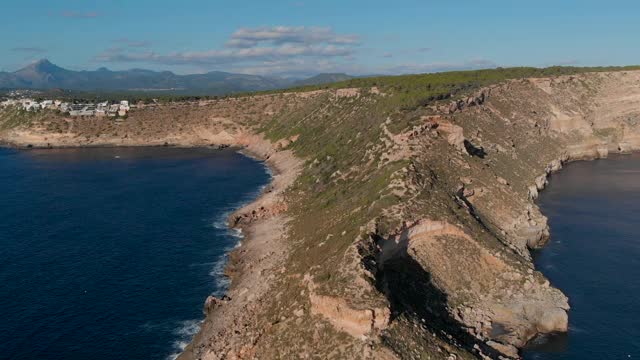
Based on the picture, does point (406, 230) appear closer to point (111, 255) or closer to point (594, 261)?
point (594, 261)

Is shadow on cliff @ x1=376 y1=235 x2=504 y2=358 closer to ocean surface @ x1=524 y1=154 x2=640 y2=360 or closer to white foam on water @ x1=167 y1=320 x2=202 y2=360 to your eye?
ocean surface @ x1=524 y1=154 x2=640 y2=360

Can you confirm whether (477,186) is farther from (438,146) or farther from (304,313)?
(304,313)

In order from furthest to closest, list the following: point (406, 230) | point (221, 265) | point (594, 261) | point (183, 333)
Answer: point (594, 261)
point (221, 265)
point (406, 230)
point (183, 333)

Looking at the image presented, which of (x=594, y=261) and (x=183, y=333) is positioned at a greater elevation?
(x=183, y=333)

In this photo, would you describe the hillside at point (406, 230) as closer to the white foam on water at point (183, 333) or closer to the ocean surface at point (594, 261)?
the white foam on water at point (183, 333)

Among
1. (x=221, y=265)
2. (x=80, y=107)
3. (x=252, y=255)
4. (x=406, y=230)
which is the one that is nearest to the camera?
(x=406, y=230)

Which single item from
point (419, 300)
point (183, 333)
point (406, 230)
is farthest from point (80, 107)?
point (419, 300)

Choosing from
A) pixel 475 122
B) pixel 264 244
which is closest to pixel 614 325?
pixel 264 244
